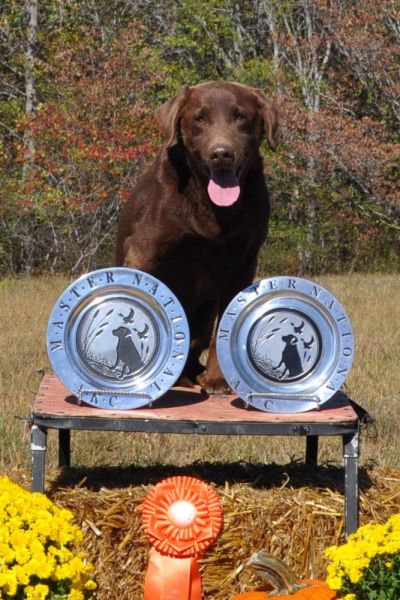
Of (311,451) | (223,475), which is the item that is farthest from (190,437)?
(223,475)

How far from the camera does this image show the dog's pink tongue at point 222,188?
14.1 ft

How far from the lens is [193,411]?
3734mm

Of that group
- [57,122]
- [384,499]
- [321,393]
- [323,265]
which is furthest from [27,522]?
[323,265]

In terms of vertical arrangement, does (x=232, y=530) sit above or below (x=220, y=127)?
below

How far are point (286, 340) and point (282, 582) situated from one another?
939 mm

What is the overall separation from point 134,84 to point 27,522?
46.0 feet

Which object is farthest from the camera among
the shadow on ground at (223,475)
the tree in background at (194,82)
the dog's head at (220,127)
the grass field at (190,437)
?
the tree in background at (194,82)

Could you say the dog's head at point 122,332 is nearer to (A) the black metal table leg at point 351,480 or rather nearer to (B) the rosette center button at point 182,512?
(B) the rosette center button at point 182,512

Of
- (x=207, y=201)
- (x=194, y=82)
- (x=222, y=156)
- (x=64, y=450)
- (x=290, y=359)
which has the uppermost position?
(x=222, y=156)

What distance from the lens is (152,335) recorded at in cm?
387

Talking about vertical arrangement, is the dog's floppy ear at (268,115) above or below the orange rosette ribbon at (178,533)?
above

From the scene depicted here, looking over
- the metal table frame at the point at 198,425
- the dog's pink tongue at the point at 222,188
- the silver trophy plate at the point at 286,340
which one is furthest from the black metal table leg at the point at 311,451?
the dog's pink tongue at the point at 222,188

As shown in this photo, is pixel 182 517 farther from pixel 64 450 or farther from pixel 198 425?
pixel 64 450

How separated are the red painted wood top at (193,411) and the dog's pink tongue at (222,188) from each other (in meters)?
0.78
